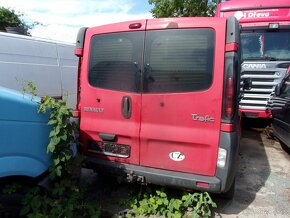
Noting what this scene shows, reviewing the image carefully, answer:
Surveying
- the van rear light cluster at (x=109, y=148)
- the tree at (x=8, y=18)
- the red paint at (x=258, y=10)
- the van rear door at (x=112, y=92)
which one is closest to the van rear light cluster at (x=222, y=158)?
the van rear door at (x=112, y=92)

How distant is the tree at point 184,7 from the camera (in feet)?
55.9

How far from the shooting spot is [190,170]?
11.4ft

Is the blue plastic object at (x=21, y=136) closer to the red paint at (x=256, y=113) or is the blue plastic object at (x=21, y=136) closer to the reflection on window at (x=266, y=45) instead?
the red paint at (x=256, y=113)

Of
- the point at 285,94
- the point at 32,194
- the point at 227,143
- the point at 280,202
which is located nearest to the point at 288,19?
the point at 285,94

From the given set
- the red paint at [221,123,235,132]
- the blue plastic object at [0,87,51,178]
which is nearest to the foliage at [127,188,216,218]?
the red paint at [221,123,235,132]

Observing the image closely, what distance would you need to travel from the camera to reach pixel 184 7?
17141 mm

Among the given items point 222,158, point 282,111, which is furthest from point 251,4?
point 222,158

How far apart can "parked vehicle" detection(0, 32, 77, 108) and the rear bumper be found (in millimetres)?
2525

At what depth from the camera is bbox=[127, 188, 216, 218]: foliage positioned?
3571 millimetres

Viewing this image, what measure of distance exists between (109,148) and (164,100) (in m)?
0.92

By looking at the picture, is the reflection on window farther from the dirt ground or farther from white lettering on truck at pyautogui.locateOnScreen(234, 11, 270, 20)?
the dirt ground

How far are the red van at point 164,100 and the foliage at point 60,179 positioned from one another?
51cm

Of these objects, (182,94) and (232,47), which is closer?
(232,47)

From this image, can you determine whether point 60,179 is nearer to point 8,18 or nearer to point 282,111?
point 282,111
